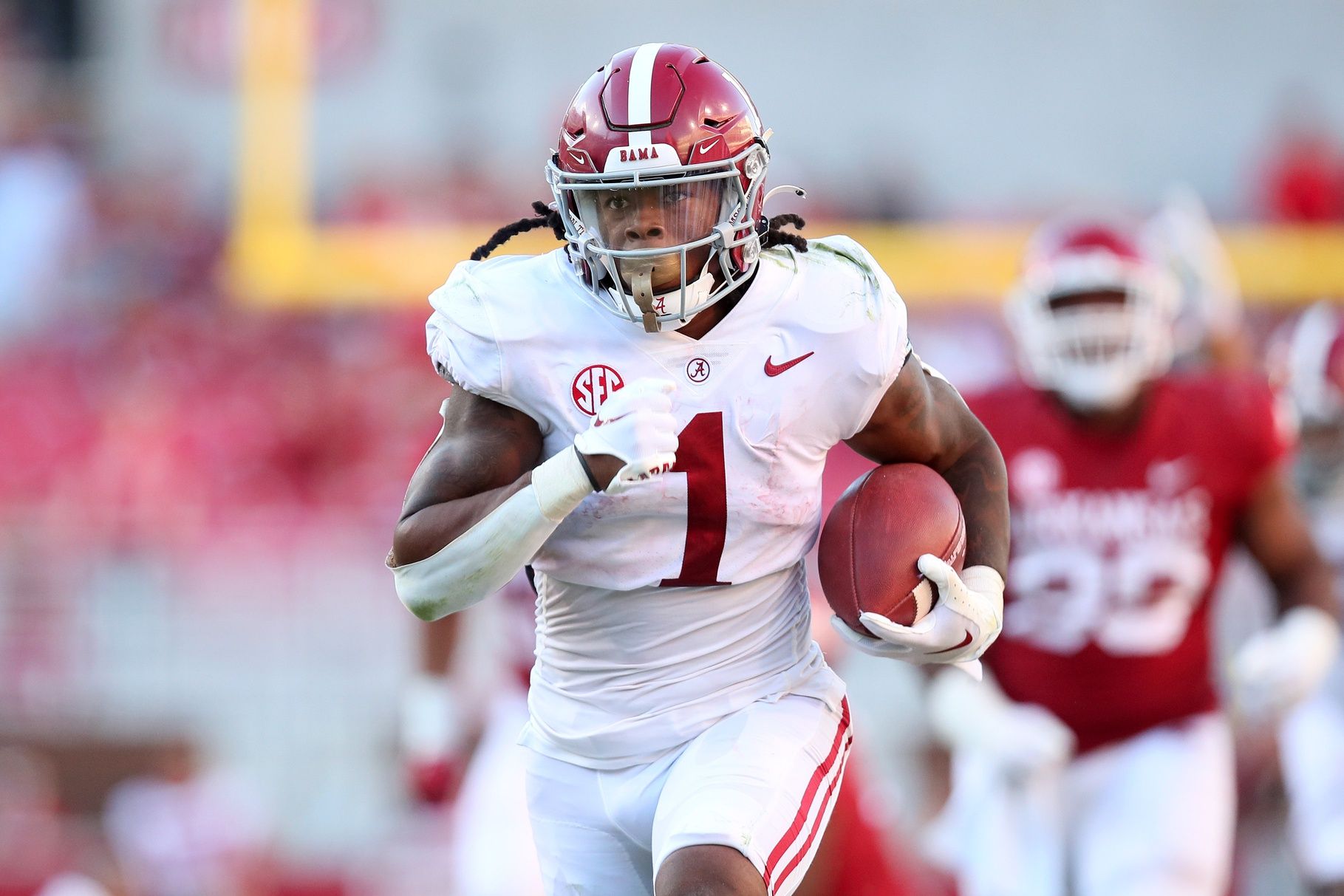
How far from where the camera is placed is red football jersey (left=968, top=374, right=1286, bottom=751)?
4434mm

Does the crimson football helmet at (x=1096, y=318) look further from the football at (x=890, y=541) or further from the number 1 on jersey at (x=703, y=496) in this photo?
the number 1 on jersey at (x=703, y=496)

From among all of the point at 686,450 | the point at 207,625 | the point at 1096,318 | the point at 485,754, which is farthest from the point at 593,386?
the point at 207,625

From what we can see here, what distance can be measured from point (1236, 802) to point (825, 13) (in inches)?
310

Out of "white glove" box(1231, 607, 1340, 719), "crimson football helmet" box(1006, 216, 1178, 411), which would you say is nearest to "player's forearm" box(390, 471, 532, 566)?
"crimson football helmet" box(1006, 216, 1178, 411)

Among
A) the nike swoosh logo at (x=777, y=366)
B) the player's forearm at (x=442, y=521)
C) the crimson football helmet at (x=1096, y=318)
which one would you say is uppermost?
the nike swoosh logo at (x=777, y=366)

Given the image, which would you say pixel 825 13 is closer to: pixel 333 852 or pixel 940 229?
pixel 940 229

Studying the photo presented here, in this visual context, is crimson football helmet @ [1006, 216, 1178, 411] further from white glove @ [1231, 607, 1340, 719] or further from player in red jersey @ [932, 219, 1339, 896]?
white glove @ [1231, 607, 1340, 719]

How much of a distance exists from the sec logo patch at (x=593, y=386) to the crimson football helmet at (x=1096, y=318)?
81.1 inches

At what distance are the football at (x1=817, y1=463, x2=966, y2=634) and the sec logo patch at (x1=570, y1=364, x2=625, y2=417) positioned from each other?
0.40m

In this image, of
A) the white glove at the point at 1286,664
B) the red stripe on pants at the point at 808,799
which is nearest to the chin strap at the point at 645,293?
the red stripe on pants at the point at 808,799

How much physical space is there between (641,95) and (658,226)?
196 millimetres

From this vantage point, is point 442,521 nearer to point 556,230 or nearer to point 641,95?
point 556,230

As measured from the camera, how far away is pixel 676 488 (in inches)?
109

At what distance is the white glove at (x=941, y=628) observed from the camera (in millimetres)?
2719
